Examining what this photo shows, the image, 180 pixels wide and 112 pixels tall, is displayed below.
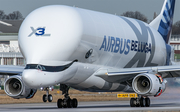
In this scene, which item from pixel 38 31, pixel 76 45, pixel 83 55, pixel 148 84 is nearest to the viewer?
pixel 38 31

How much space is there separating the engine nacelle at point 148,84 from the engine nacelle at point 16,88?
5.85 meters

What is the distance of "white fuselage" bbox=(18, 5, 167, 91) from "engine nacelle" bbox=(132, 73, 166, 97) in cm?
192

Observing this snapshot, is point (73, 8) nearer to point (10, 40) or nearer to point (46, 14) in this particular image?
point (46, 14)

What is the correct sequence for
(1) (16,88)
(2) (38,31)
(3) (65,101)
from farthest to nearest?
(3) (65,101) → (1) (16,88) → (2) (38,31)

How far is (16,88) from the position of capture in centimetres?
2362

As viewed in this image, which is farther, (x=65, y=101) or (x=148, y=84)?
(x=65, y=101)

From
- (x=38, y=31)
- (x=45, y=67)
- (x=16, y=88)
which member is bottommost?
(x=16, y=88)

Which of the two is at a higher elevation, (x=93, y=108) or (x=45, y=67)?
(x=45, y=67)

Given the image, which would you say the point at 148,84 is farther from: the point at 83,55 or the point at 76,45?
the point at 76,45

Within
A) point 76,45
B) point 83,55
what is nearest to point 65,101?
point 83,55

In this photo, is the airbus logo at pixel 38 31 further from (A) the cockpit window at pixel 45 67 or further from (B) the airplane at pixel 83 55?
(A) the cockpit window at pixel 45 67

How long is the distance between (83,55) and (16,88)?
182 inches

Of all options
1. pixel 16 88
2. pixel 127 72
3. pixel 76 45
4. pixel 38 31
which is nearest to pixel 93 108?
pixel 127 72

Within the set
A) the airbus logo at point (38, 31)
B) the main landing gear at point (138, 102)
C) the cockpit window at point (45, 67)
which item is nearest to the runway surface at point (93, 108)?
the main landing gear at point (138, 102)
